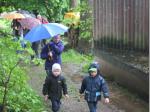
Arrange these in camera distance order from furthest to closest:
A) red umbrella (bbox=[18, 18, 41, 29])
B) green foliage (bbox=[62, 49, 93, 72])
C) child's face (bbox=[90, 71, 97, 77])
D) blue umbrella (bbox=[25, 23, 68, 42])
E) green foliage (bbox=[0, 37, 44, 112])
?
green foliage (bbox=[62, 49, 93, 72]), red umbrella (bbox=[18, 18, 41, 29]), blue umbrella (bbox=[25, 23, 68, 42]), child's face (bbox=[90, 71, 97, 77]), green foliage (bbox=[0, 37, 44, 112])

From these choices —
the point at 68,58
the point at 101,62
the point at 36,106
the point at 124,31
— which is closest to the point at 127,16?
the point at 124,31

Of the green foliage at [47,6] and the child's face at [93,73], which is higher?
the green foliage at [47,6]

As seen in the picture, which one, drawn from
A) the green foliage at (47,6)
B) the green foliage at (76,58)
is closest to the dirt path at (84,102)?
the green foliage at (76,58)

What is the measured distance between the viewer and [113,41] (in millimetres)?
12977

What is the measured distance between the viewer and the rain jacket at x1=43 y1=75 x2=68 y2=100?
378 inches

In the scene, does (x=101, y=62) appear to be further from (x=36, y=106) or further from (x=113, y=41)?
(x=36, y=106)

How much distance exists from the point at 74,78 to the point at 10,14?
3364 millimetres

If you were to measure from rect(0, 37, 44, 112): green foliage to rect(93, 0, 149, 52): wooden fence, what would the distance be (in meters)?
3.52

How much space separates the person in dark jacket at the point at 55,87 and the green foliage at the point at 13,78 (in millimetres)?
780

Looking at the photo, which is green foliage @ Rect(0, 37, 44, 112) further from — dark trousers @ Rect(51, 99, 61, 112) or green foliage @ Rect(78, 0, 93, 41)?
green foliage @ Rect(78, 0, 93, 41)

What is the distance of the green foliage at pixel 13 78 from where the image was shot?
791cm

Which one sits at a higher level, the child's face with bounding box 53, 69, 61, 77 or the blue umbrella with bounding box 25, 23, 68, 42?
the blue umbrella with bounding box 25, 23, 68, 42

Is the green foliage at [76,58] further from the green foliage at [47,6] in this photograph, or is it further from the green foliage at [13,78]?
the green foliage at [13,78]

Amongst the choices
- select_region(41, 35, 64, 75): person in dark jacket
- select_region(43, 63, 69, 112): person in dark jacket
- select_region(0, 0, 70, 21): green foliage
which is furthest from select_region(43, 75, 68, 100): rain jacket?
select_region(0, 0, 70, 21): green foliage
